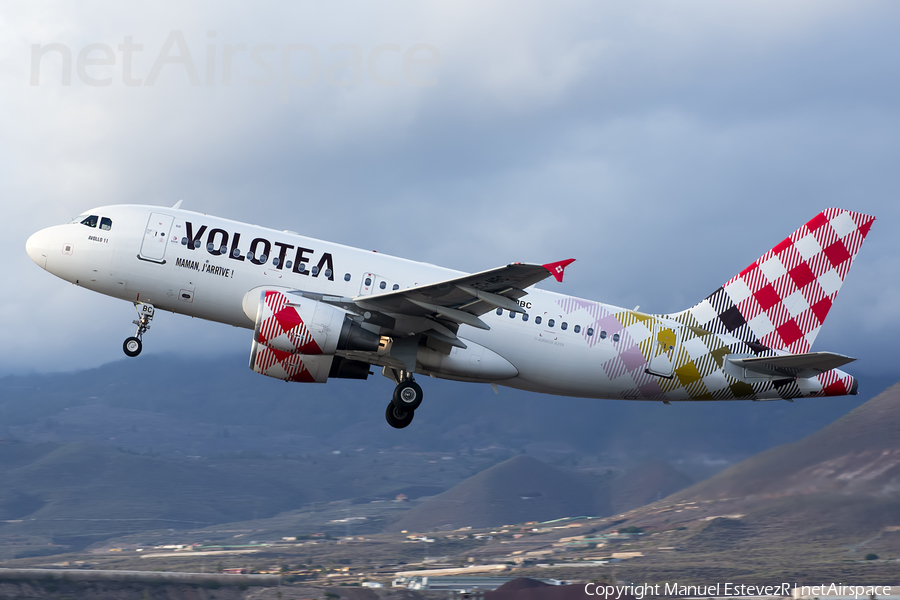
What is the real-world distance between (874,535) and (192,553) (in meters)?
71.1

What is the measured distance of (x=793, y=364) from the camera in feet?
94.0

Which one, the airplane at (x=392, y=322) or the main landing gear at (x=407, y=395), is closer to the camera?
the airplane at (x=392, y=322)

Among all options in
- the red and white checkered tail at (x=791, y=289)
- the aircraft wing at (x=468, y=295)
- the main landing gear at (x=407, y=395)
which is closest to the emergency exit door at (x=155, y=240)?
the aircraft wing at (x=468, y=295)

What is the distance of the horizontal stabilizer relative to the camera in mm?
27594

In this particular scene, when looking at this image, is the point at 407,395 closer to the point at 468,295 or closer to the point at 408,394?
the point at 408,394

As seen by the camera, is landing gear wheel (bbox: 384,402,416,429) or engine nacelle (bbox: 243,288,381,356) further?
landing gear wheel (bbox: 384,402,416,429)

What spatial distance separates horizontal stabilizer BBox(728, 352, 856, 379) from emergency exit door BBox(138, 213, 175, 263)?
20179mm

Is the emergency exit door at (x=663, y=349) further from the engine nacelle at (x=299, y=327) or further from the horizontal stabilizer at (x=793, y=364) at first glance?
the engine nacelle at (x=299, y=327)

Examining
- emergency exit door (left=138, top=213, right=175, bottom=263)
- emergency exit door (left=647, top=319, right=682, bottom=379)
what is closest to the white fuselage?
emergency exit door (left=138, top=213, right=175, bottom=263)

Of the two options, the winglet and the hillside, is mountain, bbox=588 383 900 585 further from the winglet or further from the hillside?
the winglet

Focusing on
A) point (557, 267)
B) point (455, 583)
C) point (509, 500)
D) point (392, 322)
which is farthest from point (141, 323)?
point (509, 500)

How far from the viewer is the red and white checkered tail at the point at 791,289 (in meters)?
31.6

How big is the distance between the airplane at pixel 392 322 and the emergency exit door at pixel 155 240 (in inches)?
1.5

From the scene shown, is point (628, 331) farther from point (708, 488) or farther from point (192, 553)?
point (192, 553)
